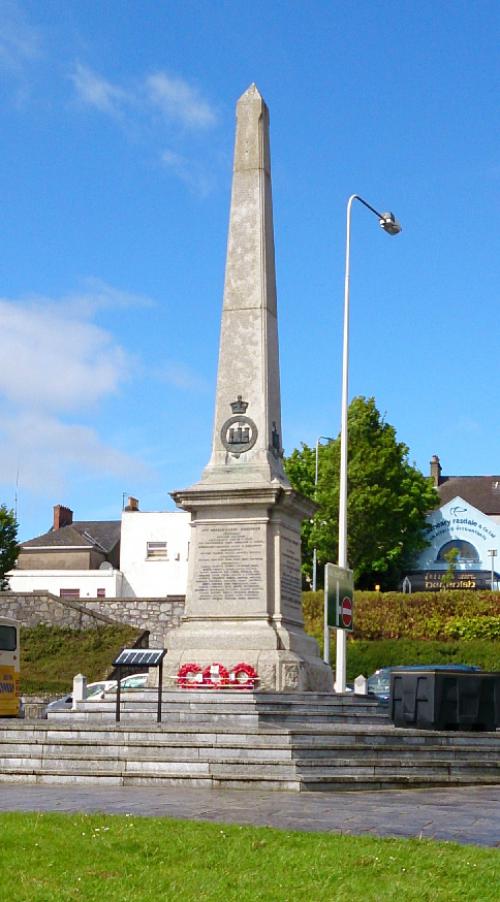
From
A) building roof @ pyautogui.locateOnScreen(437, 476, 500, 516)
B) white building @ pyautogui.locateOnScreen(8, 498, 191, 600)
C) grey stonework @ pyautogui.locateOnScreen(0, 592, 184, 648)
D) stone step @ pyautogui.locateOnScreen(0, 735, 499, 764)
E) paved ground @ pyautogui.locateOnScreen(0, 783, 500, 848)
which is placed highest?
building roof @ pyautogui.locateOnScreen(437, 476, 500, 516)

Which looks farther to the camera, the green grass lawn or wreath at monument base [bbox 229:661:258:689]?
wreath at monument base [bbox 229:661:258:689]

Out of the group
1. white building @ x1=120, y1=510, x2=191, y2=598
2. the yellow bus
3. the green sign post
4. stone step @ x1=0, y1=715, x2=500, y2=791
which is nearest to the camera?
stone step @ x1=0, y1=715, x2=500, y2=791

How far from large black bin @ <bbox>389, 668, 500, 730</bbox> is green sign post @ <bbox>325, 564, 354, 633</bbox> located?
7819mm

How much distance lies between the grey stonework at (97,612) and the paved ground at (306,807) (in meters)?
37.7

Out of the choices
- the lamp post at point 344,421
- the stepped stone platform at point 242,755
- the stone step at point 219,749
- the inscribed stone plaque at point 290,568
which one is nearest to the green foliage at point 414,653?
the lamp post at point 344,421

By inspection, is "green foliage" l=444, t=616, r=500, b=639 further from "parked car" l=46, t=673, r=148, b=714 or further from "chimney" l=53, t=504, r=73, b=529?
"chimney" l=53, t=504, r=73, b=529

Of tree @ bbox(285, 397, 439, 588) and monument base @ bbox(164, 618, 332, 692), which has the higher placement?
tree @ bbox(285, 397, 439, 588)

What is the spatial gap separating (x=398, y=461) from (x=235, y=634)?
152ft

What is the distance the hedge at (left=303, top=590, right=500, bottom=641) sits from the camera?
167 feet

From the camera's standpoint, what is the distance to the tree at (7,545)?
206ft

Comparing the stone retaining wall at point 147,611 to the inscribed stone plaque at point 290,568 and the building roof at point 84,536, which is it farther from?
the inscribed stone plaque at point 290,568

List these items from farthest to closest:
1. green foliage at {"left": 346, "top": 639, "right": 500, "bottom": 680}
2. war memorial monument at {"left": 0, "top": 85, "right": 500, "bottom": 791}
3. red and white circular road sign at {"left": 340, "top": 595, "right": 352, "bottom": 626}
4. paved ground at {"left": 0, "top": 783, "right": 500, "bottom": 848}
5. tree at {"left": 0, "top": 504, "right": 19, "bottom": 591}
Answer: tree at {"left": 0, "top": 504, "right": 19, "bottom": 591}
green foliage at {"left": 346, "top": 639, "right": 500, "bottom": 680}
red and white circular road sign at {"left": 340, "top": 595, "right": 352, "bottom": 626}
war memorial monument at {"left": 0, "top": 85, "right": 500, "bottom": 791}
paved ground at {"left": 0, "top": 783, "right": 500, "bottom": 848}

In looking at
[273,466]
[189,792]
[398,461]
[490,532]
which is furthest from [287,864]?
[490,532]

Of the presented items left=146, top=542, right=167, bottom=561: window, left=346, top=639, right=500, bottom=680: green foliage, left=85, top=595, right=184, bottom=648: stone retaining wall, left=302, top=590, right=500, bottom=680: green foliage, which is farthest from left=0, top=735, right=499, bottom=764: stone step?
left=146, top=542, right=167, bottom=561: window
